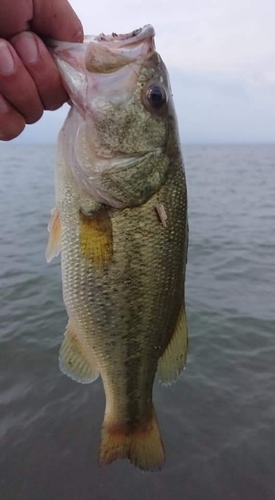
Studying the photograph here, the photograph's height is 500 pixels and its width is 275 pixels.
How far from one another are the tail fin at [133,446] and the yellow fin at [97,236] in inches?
42.4

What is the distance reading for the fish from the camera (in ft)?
6.54

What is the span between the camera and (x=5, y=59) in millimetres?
1638

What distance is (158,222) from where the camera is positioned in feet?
6.75

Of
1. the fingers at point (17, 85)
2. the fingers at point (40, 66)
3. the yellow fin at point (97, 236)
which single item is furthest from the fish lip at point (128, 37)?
the yellow fin at point (97, 236)

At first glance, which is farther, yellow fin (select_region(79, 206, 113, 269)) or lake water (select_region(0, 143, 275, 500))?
lake water (select_region(0, 143, 275, 500))

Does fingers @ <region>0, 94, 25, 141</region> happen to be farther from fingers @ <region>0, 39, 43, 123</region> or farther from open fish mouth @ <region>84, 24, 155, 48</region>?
open fish mouth @ <region>84, 24, 155, 48</region>

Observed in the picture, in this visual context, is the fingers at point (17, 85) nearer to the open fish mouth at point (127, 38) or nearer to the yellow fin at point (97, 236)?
the open fish mouth at point (127, 38)

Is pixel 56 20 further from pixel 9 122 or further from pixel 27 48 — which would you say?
pixel 9 122

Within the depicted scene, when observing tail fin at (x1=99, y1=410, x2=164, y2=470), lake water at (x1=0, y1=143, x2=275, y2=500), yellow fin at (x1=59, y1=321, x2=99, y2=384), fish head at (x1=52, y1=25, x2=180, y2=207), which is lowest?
lake water at (x1=0, y1=143, x2=275, y2=500)

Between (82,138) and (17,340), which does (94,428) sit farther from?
(82,138)

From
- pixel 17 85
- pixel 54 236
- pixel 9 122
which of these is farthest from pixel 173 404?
pixel 17 85

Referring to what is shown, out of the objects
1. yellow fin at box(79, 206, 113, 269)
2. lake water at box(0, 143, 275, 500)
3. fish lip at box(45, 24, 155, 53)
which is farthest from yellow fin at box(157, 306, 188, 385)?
lake water at box(0, 143, 275, 500)

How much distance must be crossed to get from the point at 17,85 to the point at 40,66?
0.11m

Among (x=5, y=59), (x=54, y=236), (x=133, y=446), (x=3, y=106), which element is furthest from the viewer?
(x=133, y=446)
